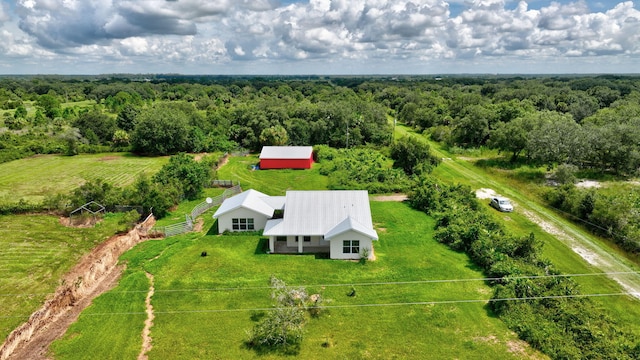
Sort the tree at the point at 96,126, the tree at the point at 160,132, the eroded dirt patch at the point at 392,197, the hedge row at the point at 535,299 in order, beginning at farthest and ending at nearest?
the tree at the point at 96,126
the tree at the point at 160,132
the eroded dirt patch at the point at 392,197
the hedge row at the point at 535,299

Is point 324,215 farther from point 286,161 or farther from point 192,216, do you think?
point 286,161

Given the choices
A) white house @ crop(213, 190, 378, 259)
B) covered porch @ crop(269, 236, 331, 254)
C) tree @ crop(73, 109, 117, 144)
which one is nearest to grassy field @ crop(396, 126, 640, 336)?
white house @ crop(213, 190, 378, 259)

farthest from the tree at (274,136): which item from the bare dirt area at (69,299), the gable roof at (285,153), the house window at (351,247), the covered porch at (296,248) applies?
the house window at (351,247)

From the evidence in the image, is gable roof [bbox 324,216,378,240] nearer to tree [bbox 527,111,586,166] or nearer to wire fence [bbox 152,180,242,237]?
wire fence [bbox 152,180,242,237]

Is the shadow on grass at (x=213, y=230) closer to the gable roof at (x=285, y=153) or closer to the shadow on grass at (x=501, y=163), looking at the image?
the gable roof at (x=285, y=153)

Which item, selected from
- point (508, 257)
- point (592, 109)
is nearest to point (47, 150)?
point (508, 257)

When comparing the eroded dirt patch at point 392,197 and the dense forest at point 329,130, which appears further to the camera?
the dense forest at point 329,130

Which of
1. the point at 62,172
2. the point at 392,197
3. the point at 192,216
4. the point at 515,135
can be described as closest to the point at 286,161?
the point at 392,197
